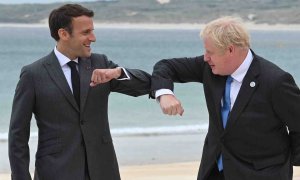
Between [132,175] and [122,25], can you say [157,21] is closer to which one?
[122,25]

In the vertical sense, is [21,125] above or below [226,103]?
below

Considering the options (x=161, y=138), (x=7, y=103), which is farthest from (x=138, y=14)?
(x=161, y=138)

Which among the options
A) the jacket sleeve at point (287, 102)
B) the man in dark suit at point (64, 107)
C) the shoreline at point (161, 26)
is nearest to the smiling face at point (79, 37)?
the man in dark suit at point (64, 107)

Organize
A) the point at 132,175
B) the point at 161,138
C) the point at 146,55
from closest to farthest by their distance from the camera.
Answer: the point at 132,175, the point at 161,138, the point at 146,55

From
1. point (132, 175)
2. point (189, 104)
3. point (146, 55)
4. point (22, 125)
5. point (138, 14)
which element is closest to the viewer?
point (22, 125)

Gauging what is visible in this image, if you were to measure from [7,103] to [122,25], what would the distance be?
76.3 metres

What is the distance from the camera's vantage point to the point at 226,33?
3408mm

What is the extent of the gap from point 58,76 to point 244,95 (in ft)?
3.10

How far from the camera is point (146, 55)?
5738cm

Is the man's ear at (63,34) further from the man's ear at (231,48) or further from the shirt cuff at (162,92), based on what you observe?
the man's ear at (231,48)

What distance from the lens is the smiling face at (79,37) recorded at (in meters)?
3.83

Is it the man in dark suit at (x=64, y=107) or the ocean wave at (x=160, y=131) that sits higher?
the man in dark suit at (x=64, y=107)

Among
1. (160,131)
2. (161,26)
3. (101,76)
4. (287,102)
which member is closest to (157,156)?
(160,131)

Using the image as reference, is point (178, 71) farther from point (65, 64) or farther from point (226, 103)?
point (65, 64)
